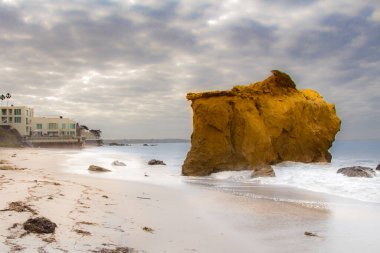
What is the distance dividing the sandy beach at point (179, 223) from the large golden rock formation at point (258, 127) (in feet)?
34.1

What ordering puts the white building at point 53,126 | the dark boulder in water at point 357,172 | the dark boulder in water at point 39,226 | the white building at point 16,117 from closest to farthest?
the dark boulder in water at point 39,226 → the dark boulder in water at point 357,172 → the white building at point 16,117 → the white building at point 53,126

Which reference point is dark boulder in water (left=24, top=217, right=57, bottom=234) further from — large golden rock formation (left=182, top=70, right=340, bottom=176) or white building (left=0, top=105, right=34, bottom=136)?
white building (left=0, top=105, right=34, bottom=136)

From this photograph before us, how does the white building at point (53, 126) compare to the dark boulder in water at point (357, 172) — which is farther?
the white building at point (53, 126)

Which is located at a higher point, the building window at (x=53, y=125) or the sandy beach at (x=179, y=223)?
the building window at (x=53, y=125)

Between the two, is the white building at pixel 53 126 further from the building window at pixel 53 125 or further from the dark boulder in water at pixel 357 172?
the dark boulder in water at pixel 357 172

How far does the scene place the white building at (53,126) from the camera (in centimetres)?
8700

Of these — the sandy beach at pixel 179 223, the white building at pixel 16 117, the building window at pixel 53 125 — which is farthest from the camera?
the building window at pixel 53 125

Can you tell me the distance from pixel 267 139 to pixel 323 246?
16869mm

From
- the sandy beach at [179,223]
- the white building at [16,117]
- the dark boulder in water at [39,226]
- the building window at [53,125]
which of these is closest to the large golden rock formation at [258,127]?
the sandy beach at [179,223]

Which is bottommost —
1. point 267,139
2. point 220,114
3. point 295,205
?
point 295,205

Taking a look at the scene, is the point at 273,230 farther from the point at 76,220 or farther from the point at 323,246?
the point at 76,220

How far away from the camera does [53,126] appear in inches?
3570

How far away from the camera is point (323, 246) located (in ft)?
21.5

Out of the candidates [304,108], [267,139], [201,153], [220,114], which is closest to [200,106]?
[220,114]
